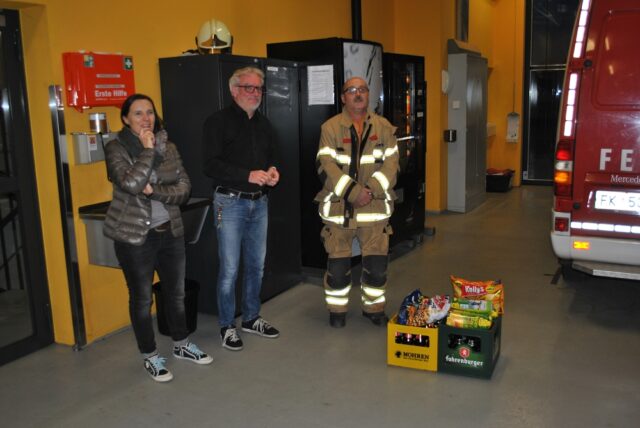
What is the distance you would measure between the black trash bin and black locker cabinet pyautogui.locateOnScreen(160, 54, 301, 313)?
0.32 m

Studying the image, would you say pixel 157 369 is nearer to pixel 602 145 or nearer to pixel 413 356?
pixel 413 356

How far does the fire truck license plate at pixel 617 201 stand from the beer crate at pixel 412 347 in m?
1.44

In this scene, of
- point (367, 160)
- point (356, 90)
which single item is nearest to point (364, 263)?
point (367, 160)

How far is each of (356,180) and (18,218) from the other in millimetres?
2155

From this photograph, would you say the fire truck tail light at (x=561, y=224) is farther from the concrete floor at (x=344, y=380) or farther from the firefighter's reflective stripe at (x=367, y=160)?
the firefighter's reflective stripe at (x=367, y=160)

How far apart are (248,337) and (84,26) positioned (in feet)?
7.39

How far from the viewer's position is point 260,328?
13.8 ft

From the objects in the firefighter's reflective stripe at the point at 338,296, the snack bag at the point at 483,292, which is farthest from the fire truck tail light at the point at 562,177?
the firefighter's reflective stripe at the point at 338,296

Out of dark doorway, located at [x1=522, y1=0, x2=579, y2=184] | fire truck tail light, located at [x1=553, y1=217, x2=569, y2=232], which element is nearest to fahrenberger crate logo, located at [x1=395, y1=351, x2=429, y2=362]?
fire truck tail light, located at [x1=553, y1=217, x2=569, y2=232]

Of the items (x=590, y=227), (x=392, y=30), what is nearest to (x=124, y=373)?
(x=590, y=227)

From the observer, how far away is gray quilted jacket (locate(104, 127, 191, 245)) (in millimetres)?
3256

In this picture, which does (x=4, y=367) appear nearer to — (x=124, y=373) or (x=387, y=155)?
(x=124, y=373)

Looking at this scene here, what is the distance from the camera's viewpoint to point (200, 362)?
3.77 meters

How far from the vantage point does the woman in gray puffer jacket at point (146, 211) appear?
3.30 m
